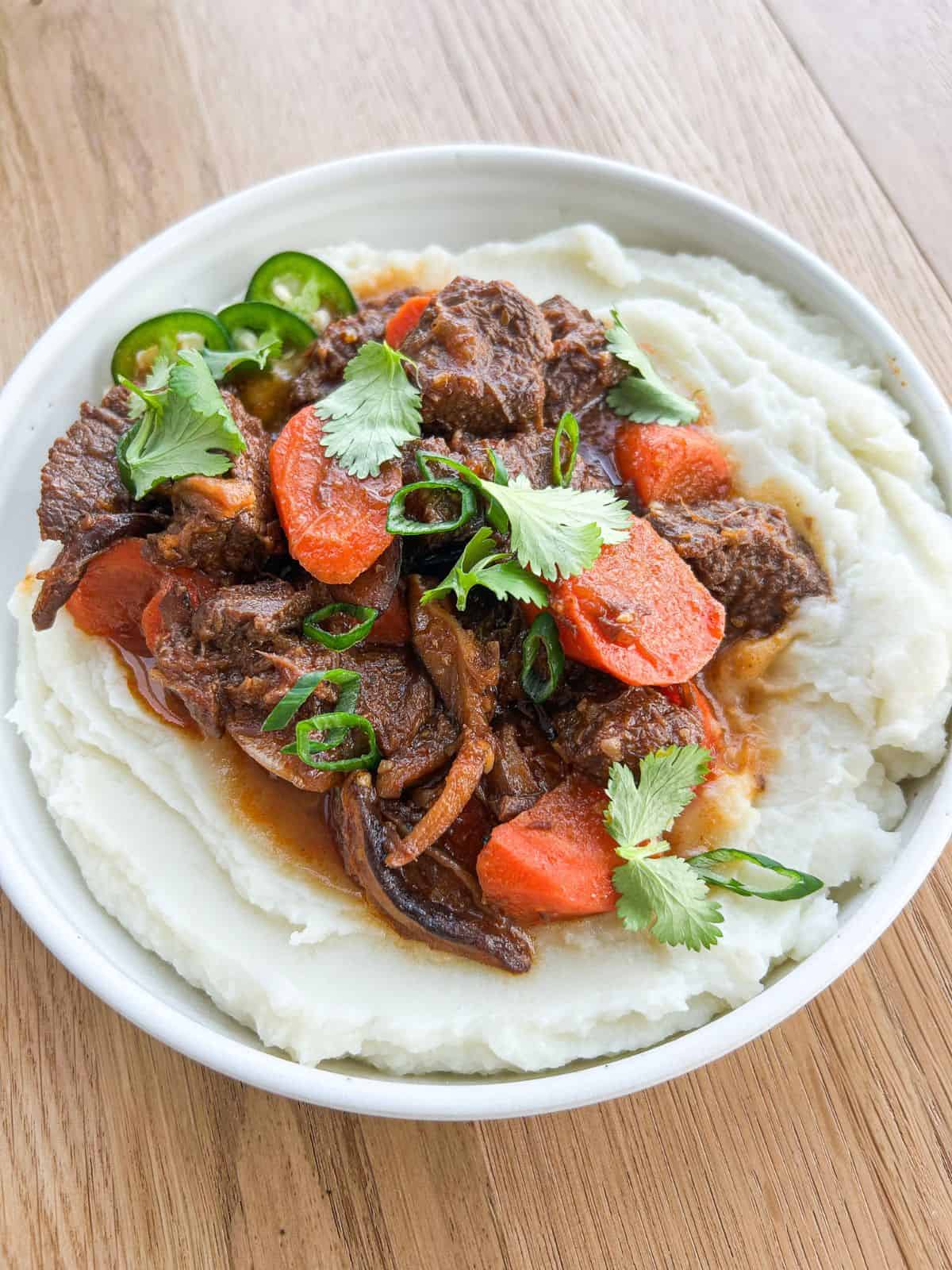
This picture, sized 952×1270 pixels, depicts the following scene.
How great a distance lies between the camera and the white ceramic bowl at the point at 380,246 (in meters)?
3.41

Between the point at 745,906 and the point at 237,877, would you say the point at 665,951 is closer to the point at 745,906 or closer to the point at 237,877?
the point at 745,906

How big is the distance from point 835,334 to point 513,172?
173 centimetres

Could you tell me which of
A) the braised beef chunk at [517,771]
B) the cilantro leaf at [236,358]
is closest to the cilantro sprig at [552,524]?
the braised beef chunk at [517,771]

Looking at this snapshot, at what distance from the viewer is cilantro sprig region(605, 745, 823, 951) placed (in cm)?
347

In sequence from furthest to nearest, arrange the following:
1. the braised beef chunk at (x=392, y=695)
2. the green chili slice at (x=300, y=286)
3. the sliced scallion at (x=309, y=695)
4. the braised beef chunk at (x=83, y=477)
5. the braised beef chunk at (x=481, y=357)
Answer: the green chili slice at (x=300, y=286) < the braised beef chunk at (x=481, y=357) < the braised beef chunk at (x=83, y=477) < the braised beef chunk at (x=392, y=695) < the sliced scallion at (x=309, y=695)

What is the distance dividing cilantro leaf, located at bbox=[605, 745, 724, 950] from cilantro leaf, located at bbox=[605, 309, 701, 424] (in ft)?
4.90

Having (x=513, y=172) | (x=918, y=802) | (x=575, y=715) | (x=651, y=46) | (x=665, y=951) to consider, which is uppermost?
(x=651, y=46)

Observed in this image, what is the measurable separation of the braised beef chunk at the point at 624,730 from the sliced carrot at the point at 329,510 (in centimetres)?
100

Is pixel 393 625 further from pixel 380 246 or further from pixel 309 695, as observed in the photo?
pixel 380 246

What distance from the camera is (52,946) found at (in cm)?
366

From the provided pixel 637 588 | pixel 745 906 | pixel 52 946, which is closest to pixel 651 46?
pixel 637 588

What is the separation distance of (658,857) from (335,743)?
1.24 meters

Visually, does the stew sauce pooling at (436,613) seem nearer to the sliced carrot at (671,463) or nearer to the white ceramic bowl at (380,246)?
the sliced carrot at (671,463)

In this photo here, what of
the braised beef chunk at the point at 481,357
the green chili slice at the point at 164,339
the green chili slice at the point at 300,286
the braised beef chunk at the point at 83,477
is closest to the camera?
the braised beef chunk at the point at 83,477
